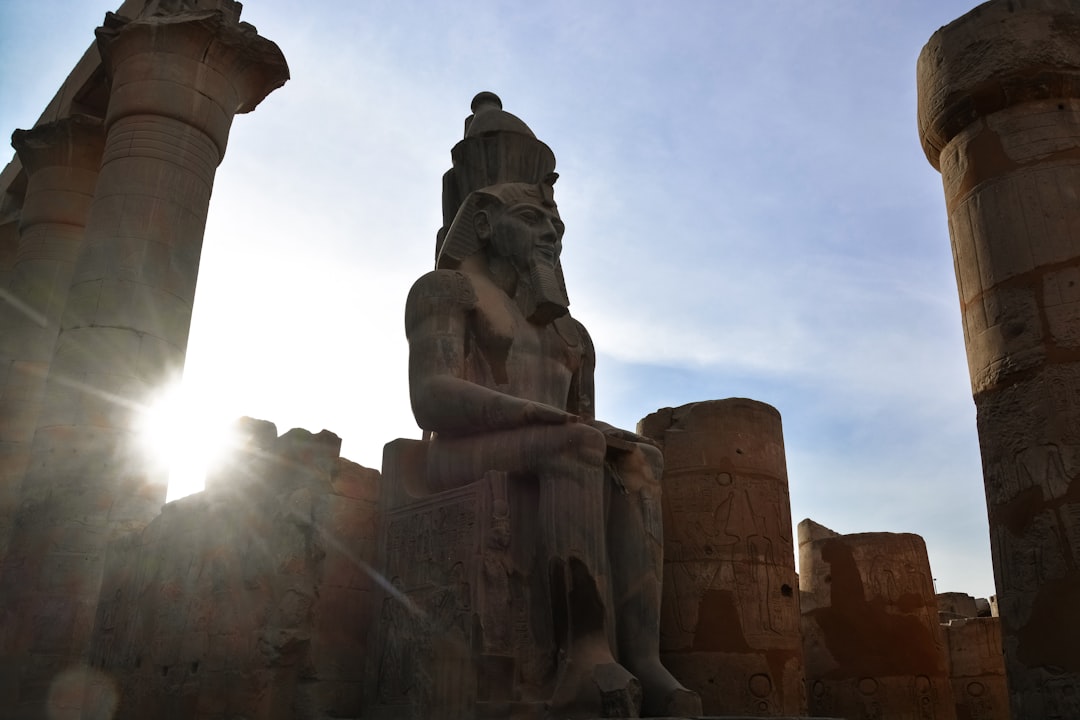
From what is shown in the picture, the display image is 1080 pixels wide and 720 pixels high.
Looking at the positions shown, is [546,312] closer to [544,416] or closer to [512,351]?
[512,351]

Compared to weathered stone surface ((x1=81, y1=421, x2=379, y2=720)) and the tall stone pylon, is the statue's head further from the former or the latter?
the tall stone pylon

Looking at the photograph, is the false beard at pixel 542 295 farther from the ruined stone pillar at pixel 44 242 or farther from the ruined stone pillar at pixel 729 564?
the ruined stone pillar at pixel 44 242

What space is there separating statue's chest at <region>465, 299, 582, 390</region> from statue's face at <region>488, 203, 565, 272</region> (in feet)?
0.79

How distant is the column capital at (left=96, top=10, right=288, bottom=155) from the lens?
8.33m

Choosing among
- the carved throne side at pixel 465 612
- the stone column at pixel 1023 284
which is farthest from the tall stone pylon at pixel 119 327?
the stone column at pixel 1023 284

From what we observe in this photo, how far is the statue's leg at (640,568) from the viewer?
144 inches

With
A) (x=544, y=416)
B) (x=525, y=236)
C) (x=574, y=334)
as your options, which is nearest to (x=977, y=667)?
(x=574, y=334)

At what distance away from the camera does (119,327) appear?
754 cm

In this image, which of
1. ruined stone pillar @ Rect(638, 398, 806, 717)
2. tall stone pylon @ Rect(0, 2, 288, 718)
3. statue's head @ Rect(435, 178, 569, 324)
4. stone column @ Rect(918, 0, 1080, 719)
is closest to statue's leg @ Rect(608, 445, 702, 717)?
statue's head @ Rect(435, 178, 569, 324)

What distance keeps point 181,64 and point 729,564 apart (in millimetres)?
6449

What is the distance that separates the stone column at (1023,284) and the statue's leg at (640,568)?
2.15 metres

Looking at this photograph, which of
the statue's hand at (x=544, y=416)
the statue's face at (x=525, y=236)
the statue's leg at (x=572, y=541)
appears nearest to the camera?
the statue's leg at (x=572, y=541)

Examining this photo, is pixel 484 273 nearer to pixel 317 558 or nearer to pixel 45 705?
pixel 317 558

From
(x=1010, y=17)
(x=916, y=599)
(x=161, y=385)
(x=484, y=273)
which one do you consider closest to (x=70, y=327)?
(x=161, y=385)
